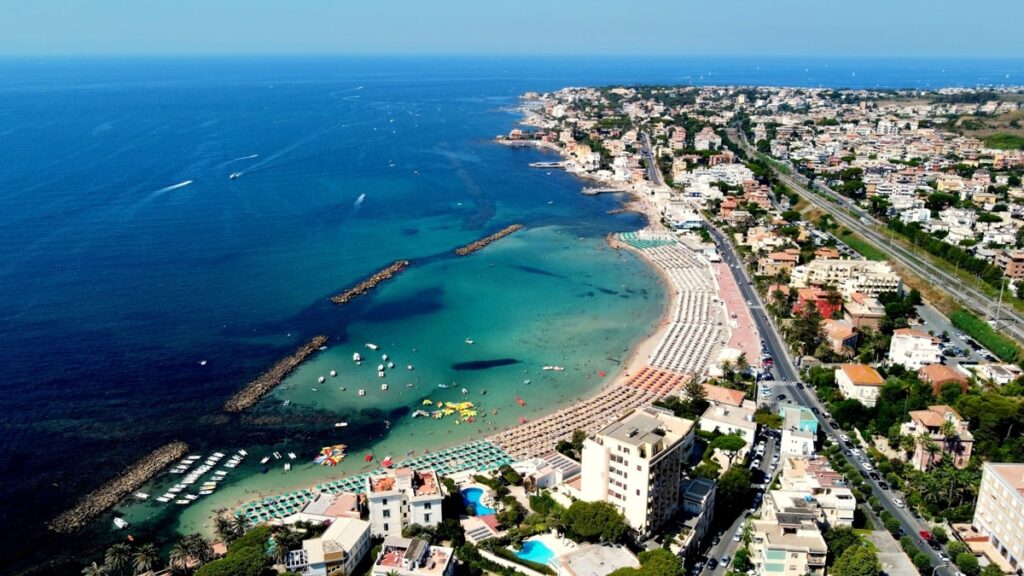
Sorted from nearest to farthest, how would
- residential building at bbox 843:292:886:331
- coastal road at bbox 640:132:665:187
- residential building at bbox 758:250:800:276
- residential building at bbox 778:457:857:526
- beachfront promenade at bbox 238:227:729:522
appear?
residential building at bbox 778:457:857:526, beachfront promenade at bbox 238:227:729:522, residential building at bbox 843:292:886:331, residential building at bbox 758:250:800:276, coastal road at bbox 640:132:665:187

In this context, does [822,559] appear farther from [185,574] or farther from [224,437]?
[224,437]

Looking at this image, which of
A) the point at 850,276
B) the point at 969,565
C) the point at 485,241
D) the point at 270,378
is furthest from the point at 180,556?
the point at 850,276

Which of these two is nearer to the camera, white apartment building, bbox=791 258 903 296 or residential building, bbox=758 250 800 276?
white apartment building, bbox=791 258 903 296

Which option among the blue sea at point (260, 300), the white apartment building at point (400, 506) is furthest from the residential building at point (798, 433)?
the white apartment building at point (400, 506)

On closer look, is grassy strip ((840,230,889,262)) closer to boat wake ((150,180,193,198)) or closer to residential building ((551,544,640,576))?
residential building ((551,544,640,576))

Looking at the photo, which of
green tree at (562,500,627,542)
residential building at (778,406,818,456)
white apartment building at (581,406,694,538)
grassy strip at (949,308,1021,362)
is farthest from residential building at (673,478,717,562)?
grassy strip at (949,308,1021,362)

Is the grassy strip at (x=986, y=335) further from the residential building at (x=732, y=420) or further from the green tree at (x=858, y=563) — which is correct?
the green tree at (x=858, y=563)
